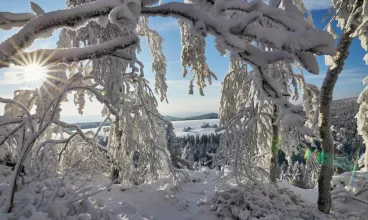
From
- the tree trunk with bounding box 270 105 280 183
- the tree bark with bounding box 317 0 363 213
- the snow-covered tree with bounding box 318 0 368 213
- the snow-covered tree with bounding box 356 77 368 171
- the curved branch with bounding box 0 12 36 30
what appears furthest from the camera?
the snow-covered tree with bounding box 356 77 368 171

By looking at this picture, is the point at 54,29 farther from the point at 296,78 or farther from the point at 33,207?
the point at 296,78

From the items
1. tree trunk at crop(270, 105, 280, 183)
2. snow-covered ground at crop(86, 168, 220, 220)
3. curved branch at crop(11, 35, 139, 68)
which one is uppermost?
curved branch at crop(11, 35, 139, 68)

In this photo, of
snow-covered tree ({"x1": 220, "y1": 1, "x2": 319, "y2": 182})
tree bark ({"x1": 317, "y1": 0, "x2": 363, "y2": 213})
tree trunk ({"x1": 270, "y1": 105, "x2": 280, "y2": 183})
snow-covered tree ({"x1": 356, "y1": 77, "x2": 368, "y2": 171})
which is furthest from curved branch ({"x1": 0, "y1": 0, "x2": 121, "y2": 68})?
snow-covered tree ({"x1": 356, "y1": 77, "x2": 368, "y2": 171})

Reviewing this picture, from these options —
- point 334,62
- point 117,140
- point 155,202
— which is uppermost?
point 334,62

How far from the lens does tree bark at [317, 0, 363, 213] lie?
16.9 feet

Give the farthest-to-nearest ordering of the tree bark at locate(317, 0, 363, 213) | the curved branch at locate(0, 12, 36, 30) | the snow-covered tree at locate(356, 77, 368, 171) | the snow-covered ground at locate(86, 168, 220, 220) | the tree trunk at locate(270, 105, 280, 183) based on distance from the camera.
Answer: the snow-covered tree at locate(356, 77, 368, 171), the tree trunk at locate(270, 105, 280, 183), the snow-covered ground at locate(86, 168, 220, 220), the tree bark at locate(317, 0, 363, 213), the curved branch at locate(0, 12, 36, 30)

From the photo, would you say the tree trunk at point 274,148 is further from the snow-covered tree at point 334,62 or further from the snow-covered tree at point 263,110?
the snow-covered tree at point 334,62

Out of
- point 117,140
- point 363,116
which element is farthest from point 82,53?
point 363,116

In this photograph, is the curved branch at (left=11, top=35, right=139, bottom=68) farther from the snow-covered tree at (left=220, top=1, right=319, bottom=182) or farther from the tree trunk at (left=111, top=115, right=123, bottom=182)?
the tree trunk at (left=111, top=115, right=123, bottom=182)

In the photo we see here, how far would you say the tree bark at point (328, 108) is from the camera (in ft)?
16.9

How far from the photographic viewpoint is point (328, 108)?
18.4 ft

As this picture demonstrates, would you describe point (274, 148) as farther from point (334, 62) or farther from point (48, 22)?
point (48, 22)

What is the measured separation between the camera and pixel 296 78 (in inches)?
305

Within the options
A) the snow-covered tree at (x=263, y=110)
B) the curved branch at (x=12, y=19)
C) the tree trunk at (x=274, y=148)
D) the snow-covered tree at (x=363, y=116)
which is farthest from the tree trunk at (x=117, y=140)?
the snow-covered tree at (x=363, y=116)
